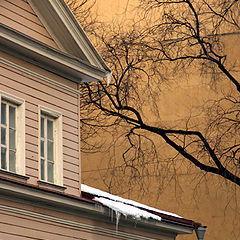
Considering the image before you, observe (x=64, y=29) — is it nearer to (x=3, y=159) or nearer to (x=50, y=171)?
(x=50, y=171)

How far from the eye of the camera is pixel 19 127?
44.3 feet

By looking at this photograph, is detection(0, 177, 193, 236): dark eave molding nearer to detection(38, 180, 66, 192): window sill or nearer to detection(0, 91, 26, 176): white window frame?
detection(38, 180, 66, 192): window sill

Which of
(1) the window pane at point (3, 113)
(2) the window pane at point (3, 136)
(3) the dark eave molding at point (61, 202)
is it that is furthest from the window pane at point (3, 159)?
(3) the dark eave molding at point (61, 202)

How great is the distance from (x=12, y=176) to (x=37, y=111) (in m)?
1.75

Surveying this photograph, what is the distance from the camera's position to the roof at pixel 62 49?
13797 mm

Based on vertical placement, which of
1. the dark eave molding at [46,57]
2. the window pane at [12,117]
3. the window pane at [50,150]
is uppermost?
the dark eave molding at [46,57]

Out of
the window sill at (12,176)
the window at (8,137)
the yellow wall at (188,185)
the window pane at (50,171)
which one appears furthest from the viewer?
the yellow wall at (188,185)

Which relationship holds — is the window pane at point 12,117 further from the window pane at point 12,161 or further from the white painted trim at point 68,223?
the white painted trim at point 68,223

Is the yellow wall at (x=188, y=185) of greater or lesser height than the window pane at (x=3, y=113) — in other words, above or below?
above

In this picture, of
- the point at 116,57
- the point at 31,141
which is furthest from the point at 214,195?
the point at 31,141

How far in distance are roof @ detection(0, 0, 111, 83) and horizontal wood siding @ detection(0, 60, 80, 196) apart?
364 millimetres

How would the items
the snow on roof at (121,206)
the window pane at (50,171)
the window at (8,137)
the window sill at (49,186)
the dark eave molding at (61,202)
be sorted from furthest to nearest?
the snow on roof at (121,206)
the window pane at (50,171)
the window sill at (49,186)
the window at (8,137)
the dark eave molding at (61,202)

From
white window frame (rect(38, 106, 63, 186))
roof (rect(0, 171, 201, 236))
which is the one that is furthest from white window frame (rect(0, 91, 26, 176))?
white window frame (rect(38, 106, 63, 186))

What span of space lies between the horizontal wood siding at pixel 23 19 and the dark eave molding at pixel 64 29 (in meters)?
0.13
